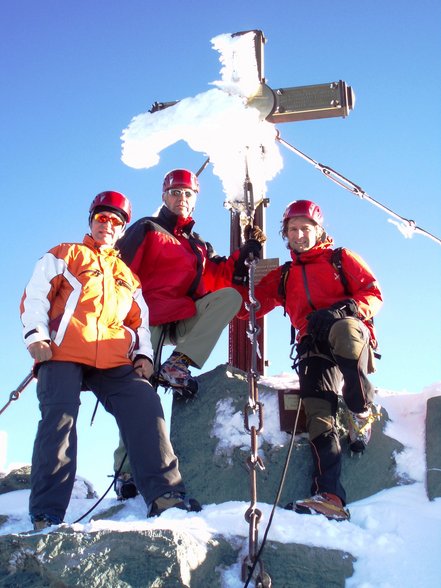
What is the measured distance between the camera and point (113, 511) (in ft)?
14.0

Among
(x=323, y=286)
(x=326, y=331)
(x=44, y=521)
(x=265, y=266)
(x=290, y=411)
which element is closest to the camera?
(x=44, y=521)

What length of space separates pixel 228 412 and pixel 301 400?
69cm

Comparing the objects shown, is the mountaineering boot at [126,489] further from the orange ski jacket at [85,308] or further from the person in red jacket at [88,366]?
the orange ski jacket at [85,308]

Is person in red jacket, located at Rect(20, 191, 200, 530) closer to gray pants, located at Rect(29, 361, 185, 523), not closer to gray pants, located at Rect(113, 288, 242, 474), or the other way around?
gray pants, located at Rect(29, 361, 185, 523)

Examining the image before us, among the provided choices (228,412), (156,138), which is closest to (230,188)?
(156,138)

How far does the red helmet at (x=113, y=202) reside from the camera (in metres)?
4.71

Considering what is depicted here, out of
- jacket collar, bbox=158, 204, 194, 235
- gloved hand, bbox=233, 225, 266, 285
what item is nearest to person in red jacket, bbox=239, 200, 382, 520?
gloved hand, bbox=233, 225, 266, 285

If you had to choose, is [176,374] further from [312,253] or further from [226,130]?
[226,130]

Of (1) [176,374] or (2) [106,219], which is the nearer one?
(2) [106,219]

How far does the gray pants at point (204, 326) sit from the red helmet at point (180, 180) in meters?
0.98

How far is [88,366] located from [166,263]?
141 cm

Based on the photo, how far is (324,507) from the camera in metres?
3.78

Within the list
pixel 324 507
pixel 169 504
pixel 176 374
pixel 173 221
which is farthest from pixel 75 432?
pixel 173 221

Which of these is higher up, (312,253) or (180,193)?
(180,193)
